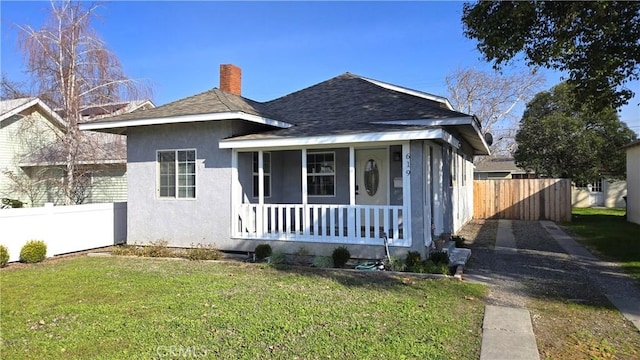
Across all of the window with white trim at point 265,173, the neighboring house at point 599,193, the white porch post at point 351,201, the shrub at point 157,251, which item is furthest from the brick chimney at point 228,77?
the neighboring house at point 599,193

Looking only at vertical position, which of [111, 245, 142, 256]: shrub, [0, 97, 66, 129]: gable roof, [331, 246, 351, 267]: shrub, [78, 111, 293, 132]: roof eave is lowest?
[111, 245, 142, 256]: shrub

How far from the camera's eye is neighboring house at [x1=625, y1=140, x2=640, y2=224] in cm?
1605

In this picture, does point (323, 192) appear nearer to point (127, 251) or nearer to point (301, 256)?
point (301, 256)

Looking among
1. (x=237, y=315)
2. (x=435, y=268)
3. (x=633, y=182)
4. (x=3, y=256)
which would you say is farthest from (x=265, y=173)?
(x=633, y=182)

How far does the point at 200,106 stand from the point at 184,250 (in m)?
3.57

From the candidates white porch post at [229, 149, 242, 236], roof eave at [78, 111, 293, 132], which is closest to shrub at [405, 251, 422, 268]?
white porch post at [229, 149, 242, 236]

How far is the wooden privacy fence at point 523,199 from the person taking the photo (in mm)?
17969

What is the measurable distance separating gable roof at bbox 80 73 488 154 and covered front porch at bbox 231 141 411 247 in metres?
0.51

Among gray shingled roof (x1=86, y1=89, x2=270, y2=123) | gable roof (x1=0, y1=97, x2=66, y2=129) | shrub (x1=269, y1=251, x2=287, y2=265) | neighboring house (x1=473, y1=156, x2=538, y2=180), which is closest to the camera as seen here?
shrub (x1=269, y1=251, x2=287, y2=265)

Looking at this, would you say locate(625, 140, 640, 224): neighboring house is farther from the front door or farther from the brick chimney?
the brick chimney

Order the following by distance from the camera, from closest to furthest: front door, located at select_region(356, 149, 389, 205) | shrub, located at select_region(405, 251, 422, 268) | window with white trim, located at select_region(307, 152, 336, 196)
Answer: shrub, located at select_region(405, 251, 422, 268)
front door, located at select_region(356, 149, 389, 205)
window with white trim, located at select_region(307, 152, 336, 196)

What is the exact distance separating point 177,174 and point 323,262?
4.63 meters

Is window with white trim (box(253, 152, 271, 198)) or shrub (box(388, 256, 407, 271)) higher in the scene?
window with white trim (box(253, 152, 271, 198))

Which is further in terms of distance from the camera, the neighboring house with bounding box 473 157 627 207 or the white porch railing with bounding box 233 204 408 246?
the neighboring house with bounding box 473 157 627 207
